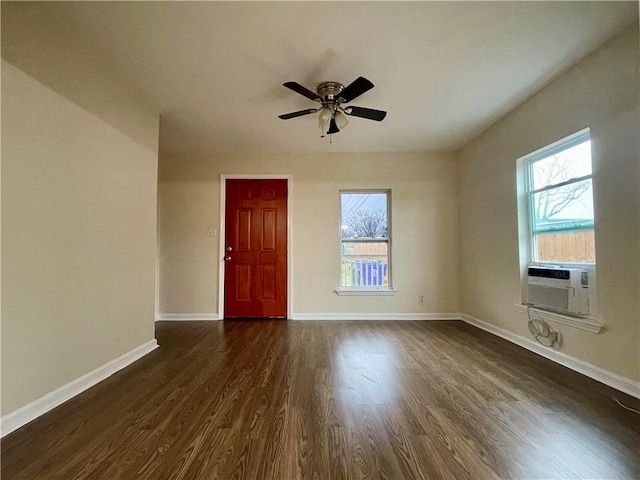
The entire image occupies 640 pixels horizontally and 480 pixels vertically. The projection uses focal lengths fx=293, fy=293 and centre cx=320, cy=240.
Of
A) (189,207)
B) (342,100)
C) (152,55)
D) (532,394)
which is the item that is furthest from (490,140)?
(189,207)

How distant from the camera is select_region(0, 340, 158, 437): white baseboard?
1.53 m

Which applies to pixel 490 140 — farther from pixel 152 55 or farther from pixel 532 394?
pixel 152 55

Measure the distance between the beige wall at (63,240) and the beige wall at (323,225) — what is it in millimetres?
1555

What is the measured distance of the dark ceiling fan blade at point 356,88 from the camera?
2084mm

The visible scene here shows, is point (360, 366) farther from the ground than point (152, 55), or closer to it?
closer to it

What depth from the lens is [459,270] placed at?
425cm

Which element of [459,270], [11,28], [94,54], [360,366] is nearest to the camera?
[11,28]

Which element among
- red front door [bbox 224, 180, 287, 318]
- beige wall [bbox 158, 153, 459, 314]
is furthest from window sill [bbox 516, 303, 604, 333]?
red front door [bbox 224, 180, 287, 318]

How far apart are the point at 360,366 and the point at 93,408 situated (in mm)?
1814

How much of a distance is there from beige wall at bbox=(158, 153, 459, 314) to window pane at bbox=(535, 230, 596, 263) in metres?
1.45

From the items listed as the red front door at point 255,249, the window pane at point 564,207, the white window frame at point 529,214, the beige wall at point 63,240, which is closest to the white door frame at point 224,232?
the red front door at point 255,249

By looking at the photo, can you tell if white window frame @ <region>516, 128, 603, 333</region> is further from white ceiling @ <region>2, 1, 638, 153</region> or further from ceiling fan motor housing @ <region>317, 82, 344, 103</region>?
ceiling fan motor housing @ <region>317, 82, 344, 103</region>

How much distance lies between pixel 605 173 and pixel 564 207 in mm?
506

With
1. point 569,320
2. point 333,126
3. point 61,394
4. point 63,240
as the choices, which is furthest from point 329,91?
point 61,394
